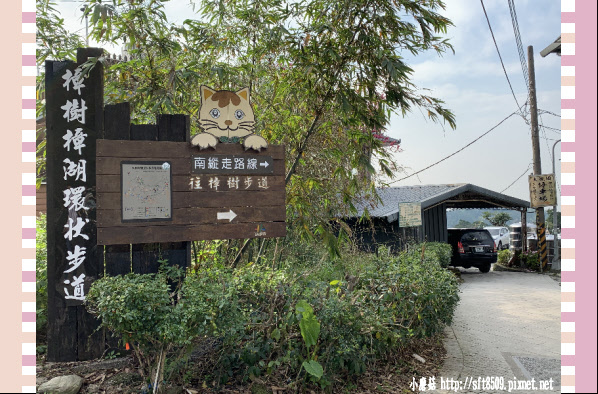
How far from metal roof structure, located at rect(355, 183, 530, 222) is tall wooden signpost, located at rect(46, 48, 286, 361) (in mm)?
8727

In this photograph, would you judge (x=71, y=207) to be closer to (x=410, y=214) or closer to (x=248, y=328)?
(x=248, y=328)

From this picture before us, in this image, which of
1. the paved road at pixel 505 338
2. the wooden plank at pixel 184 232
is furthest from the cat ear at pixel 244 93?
the paved road at pixel 505 338

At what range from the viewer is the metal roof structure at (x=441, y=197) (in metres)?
13.6

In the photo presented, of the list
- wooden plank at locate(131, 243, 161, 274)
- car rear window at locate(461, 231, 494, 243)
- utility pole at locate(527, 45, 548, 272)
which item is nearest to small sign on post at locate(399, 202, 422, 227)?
car rear window at locate(461, 231, 494, 243)

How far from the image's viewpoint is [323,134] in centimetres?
626

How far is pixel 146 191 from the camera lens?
4.14 meters

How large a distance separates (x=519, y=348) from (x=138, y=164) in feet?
15.8

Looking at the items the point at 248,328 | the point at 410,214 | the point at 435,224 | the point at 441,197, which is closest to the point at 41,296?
the point at 248,328

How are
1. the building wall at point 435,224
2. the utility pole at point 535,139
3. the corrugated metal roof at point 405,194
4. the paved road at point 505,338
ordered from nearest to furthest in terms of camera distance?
the paved road at point 505,338
the corrugated metal roof at point 405,194
the utility pole at point 535,139
the building wall at point 435,224

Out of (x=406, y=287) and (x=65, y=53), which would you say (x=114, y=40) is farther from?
(x=406, y=287)

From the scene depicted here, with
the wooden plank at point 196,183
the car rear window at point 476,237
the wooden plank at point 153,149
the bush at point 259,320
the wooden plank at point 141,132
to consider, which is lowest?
the car rear window at point 476,237

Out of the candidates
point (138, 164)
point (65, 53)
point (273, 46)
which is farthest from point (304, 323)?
point (65, 53)

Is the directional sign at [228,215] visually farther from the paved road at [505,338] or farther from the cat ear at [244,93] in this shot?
the paved road at [505,338]

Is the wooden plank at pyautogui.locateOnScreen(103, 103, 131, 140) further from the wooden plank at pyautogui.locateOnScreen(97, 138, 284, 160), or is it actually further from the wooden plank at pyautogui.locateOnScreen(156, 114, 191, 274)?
the wooden plank at pyautogui.locateOnScreen(156, 114, 191, 274)
